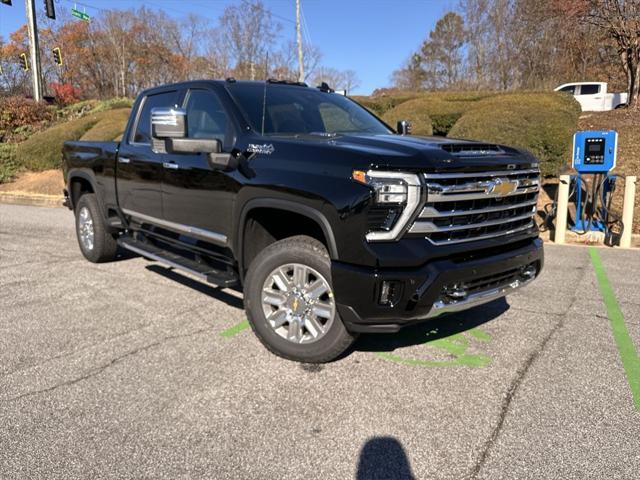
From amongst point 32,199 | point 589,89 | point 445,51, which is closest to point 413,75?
point 445,51

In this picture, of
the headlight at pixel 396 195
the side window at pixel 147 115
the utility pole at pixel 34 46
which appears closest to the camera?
the headlight at pixel 396 195

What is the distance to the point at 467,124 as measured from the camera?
35.7 feet

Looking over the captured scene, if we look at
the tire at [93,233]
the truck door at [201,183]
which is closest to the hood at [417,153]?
the truck door at [201,183]

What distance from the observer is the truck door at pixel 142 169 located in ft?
16.1

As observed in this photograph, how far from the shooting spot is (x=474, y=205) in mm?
3336

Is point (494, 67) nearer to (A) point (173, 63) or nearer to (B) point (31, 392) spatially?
(A) point (173, 63)

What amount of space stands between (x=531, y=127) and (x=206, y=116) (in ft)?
25.1

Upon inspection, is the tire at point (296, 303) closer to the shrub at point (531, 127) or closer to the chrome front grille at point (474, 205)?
the chrome front grille at point (474, 205)

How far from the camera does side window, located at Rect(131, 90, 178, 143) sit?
517 cm

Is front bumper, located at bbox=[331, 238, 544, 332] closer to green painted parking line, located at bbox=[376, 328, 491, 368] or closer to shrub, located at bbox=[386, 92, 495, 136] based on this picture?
green painted parking line, located at bbox=[376, 328, 491, 368]

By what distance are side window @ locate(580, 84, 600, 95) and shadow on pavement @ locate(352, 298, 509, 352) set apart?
74.0 feet

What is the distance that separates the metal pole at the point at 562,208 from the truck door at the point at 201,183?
19.1 ft

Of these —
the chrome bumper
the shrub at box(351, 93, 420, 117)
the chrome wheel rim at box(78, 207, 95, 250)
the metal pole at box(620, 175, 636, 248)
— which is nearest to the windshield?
the chrome bumper

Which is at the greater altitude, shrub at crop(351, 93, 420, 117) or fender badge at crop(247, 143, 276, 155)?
shrub at crop(351, 93, 420, 117)
